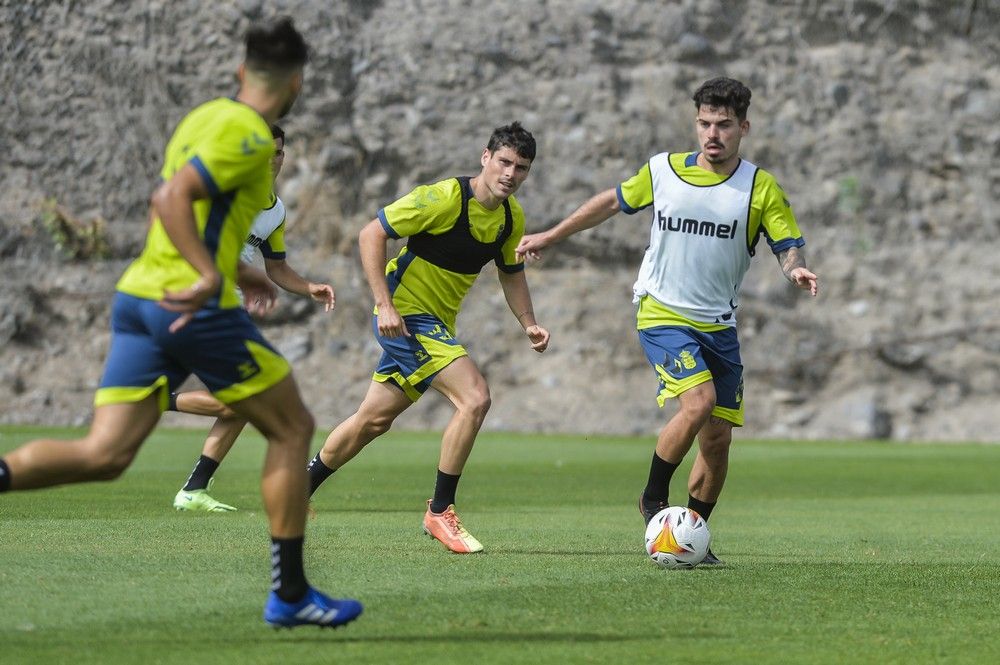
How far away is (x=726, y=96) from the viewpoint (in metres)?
8.29

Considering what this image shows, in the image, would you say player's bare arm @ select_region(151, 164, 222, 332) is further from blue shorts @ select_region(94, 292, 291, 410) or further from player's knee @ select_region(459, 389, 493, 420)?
player's knee @ select_region(459, 389, 493, 420)

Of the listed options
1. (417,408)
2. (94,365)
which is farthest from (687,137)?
(94,365)

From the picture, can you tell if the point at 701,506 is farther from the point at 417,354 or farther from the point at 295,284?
the point at 295,284

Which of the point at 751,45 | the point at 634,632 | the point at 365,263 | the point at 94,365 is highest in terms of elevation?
the point at 751,45

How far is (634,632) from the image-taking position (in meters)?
5.48

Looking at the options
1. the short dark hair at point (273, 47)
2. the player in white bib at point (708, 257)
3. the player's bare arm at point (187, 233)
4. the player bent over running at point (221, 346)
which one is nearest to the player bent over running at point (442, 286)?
the player in white bib at point (708, 257)

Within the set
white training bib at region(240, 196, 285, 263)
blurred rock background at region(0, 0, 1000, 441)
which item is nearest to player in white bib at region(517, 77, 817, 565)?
white training bib at region(240, 196, 285, 263)

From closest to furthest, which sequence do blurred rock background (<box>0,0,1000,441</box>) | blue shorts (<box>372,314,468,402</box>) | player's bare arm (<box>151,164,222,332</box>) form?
1. player's bare arm (<box>151,164,222,332</box>)
2. blue shorts (<box>372,314,468,402</box>)
3. blurred rock background (<box>0,0,1000,441</box>)

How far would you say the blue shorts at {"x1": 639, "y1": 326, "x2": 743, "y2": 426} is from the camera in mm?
8289

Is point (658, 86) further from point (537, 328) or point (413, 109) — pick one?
point (537, 328)

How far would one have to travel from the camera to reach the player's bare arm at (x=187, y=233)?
16.4ft

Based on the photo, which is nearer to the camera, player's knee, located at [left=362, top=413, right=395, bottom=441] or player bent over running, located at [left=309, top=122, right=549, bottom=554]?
player bent over running, located at [left=309, top=122, right=549, bottom=554]

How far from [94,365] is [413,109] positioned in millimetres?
7734

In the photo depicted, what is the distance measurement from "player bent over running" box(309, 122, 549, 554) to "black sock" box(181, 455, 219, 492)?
1.47 m
